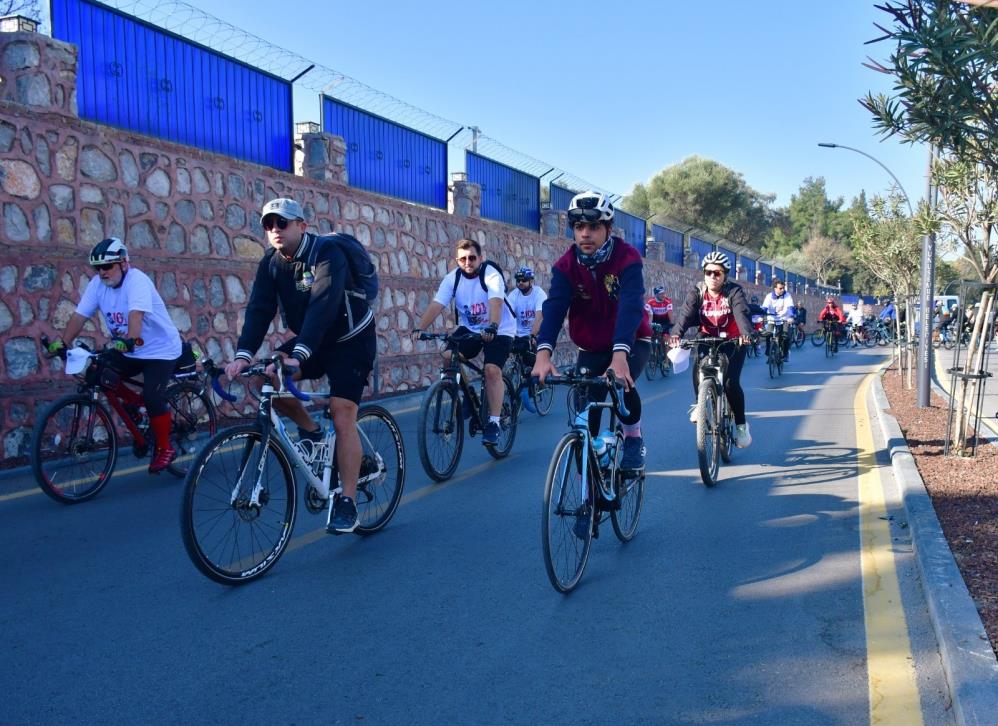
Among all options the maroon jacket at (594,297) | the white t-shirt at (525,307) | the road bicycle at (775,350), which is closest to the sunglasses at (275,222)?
the maroon jacket at (594,297)

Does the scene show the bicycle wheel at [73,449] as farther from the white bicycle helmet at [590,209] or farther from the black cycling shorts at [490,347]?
the white bicycle helmet at [590,209]

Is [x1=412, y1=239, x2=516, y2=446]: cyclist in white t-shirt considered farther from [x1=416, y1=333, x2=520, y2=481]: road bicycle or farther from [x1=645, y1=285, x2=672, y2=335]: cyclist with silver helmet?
[x1=645, y1=285, x2=672, y2=335]: cyclist with silver helmet

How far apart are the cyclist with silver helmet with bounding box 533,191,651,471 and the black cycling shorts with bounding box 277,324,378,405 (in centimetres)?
103

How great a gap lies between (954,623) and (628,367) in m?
2.02

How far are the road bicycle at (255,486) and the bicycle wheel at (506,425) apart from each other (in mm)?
3041

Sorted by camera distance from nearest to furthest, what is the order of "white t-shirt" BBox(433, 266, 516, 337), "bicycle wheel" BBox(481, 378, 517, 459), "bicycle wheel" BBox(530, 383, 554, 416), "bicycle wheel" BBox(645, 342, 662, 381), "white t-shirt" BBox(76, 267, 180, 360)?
1. "white t-shirt" BBox(76, 267, 180, 360)
2. "white t-shirt" BBox(433, 266, 516, 337)
3. "bicycle wheel" BBox(481, 378, 517, 459)
4. "bicycle wheel" BBox(530, 383, 554, 416)
5. "bicycle wheel" BBox(645, 342, 662, 381)

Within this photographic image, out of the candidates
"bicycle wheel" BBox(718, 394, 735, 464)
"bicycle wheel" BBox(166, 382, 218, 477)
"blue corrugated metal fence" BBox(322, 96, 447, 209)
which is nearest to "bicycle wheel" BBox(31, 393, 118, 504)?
"bicycle wheel" BBox(166, 382, 218, 477)

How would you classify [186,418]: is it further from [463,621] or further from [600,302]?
[463,621]

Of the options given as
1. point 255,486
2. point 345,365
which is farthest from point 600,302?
point 255,486

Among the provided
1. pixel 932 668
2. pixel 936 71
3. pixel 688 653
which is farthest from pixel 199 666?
pixel 936 71

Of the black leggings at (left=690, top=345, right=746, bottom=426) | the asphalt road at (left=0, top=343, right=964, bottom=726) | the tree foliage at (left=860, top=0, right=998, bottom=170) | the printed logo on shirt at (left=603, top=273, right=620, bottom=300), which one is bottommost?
the asphalt road at (left=0, top=343, right=964, bottom=726)

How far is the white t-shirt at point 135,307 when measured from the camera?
7.16 metres

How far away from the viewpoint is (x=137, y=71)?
10891 millimetres

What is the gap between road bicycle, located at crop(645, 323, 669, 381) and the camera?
1891 cm
